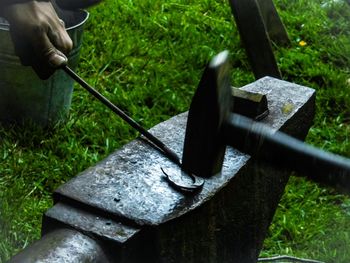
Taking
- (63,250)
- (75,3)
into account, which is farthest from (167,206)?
(75,3)

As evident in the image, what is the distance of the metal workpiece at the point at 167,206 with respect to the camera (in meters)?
1.93

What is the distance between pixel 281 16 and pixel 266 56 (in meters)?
1.22

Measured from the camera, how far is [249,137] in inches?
65.7

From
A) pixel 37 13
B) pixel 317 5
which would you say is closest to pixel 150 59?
pixel 317 5

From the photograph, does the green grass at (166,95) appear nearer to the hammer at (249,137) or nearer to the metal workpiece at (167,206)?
the metal workpiece at (167,206)

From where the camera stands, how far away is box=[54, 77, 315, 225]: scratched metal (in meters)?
1.98

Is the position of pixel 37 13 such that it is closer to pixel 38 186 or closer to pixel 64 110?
pixel 38 186

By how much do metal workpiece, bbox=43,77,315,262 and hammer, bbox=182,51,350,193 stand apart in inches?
14.2

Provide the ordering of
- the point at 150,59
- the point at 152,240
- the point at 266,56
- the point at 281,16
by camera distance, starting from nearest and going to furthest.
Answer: the point at 152,240
the point at 266,56
the point at 150,59
the point at 281,16

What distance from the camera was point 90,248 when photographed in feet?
5.98

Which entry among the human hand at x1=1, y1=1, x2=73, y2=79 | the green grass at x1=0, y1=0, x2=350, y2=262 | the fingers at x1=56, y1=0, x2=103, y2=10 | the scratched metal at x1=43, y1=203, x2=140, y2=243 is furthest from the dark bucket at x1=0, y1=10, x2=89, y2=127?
the scratched metal at x1=43, y1=203, x2=140, y2=243

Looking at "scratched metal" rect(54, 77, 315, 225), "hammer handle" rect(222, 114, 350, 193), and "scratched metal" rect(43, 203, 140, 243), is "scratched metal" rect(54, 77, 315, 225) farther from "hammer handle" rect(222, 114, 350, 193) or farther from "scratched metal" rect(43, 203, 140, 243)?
"hammer handle" rect(222, 114, 350, 193)

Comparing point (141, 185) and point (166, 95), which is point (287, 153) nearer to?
point (141, 185)

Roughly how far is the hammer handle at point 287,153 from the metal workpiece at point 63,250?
18.4 inches
